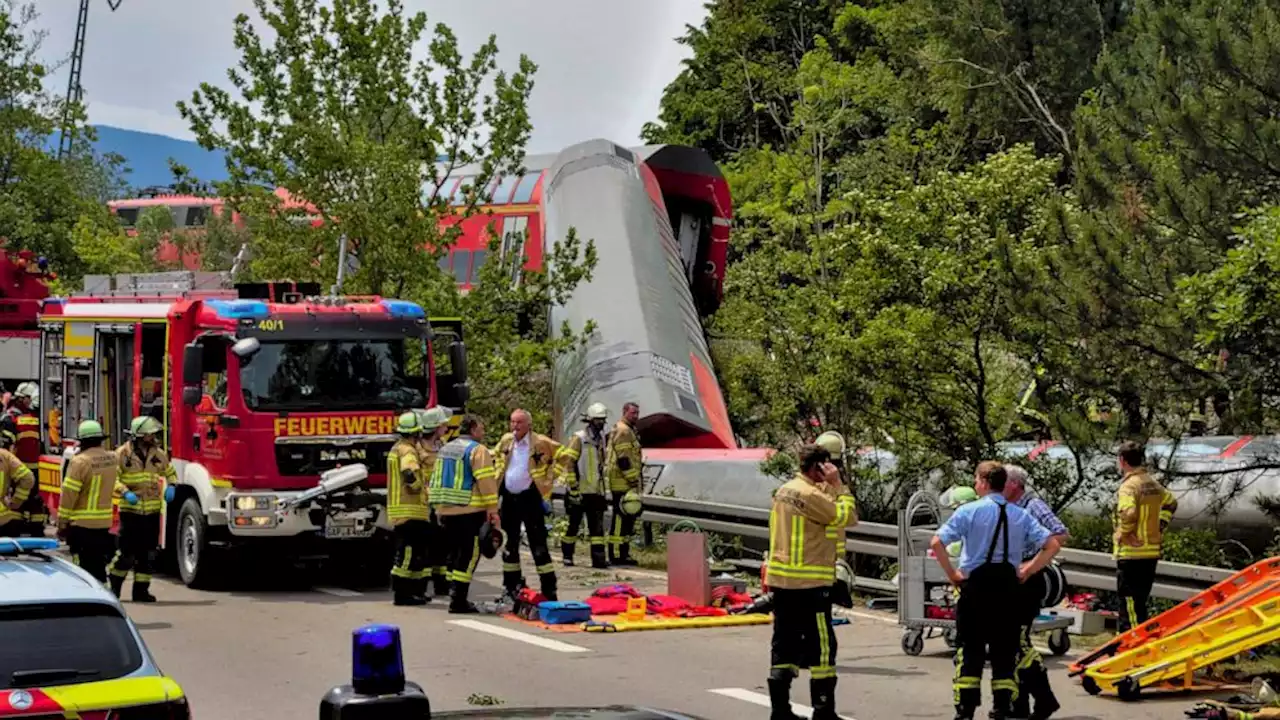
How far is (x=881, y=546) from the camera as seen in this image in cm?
1638

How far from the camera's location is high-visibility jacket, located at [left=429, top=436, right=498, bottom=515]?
15789mm

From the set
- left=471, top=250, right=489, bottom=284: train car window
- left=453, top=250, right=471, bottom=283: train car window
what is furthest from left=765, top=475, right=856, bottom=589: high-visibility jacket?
left=453, top=250, right=471, bottom=283: train car window

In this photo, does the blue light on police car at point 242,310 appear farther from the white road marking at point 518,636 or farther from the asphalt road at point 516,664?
the white road marking at point 518,636

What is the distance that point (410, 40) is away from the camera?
86.6ft

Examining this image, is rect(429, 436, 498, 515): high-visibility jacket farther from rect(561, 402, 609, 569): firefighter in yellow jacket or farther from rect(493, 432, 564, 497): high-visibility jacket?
rect(561, 402, 609, 569): firefighter in yellow jacket

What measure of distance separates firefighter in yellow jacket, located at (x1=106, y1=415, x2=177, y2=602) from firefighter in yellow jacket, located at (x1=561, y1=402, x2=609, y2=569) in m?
4.76

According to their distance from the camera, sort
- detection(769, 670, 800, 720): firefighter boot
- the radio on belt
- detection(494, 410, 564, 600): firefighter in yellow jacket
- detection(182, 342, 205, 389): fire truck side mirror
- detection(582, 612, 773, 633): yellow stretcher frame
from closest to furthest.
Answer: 1. the radio on belt
2. detection(769, 670, 800, 720): firefighter boot
3. detection(582, 612, 773, 633): yellow stretcher frame
4. detection(494, 410, 564, 600): firefighter in yellow jacket
5. detection(182, 342, 205, 389): fire truck side mirror

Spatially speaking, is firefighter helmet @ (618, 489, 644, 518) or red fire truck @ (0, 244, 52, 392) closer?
firefighter helmet @ (618, 489, 644, 518)

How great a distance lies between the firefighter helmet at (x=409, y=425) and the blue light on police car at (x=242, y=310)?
1.90 metres

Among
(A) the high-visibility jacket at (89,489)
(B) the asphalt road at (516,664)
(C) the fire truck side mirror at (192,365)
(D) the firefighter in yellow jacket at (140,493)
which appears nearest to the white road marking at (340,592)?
(B) the asphalt road at (516,664)

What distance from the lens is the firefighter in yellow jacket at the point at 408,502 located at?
1636 cm

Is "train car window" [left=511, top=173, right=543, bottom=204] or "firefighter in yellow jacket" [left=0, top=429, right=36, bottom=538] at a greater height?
"train car window" [left=511, top=173, right=543, bottom=204]

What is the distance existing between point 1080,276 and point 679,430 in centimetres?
1104

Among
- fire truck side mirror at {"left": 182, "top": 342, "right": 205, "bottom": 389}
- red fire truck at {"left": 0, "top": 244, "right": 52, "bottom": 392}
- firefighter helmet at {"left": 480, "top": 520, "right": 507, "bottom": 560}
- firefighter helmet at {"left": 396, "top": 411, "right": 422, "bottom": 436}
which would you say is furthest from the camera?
red fire truck at {"left": 0, "top": 244, "right": 52, "bottom": 392}
